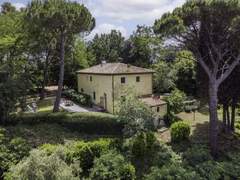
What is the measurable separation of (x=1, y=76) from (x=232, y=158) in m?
18.3

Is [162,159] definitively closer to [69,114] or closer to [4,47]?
[69,114]

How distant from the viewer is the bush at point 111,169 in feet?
44.0

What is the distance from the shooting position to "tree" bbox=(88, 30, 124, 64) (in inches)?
2068

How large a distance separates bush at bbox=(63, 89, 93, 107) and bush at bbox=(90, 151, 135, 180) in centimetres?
1959

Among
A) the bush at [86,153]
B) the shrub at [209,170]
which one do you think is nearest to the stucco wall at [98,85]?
the bush at [86,153]

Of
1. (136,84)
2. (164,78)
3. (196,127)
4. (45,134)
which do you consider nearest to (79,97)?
(136,84)

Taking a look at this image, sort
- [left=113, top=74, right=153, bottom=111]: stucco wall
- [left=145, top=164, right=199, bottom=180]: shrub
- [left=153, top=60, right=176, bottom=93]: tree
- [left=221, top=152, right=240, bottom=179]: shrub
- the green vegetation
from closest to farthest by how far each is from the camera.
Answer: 1. [left=145, top=164, right=199, bottom=180]: shrub
2. the green vegetation
3. [left=221, top=152, right=240, bottom=179]: shrub
4. [left=113, top=74, right=153, bottom=111]: stucco wall
5. [left=153, top=60, right=176, bottom=93]: tree

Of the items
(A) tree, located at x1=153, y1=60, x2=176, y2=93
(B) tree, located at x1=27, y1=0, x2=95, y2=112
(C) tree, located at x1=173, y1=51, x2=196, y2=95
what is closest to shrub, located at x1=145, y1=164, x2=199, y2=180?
(B) tree, located at x1=27, y1=0, x2=95, y2=112

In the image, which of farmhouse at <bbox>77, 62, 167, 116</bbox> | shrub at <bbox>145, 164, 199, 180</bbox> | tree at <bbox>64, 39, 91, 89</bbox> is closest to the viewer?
shrub at <bbox>145, 164, 199, 180</bbox>

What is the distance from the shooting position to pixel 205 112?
30.5 meters

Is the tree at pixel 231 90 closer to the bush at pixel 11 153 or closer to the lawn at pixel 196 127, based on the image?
the lawn at pixel 196 127

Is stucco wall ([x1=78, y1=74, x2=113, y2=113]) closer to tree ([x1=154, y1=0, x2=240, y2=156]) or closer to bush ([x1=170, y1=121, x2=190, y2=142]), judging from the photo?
bush ([x1=170, y1=121, x2=190, y2=142])

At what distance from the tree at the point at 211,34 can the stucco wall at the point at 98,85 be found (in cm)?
1235

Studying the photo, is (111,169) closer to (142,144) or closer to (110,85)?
(142,144)
